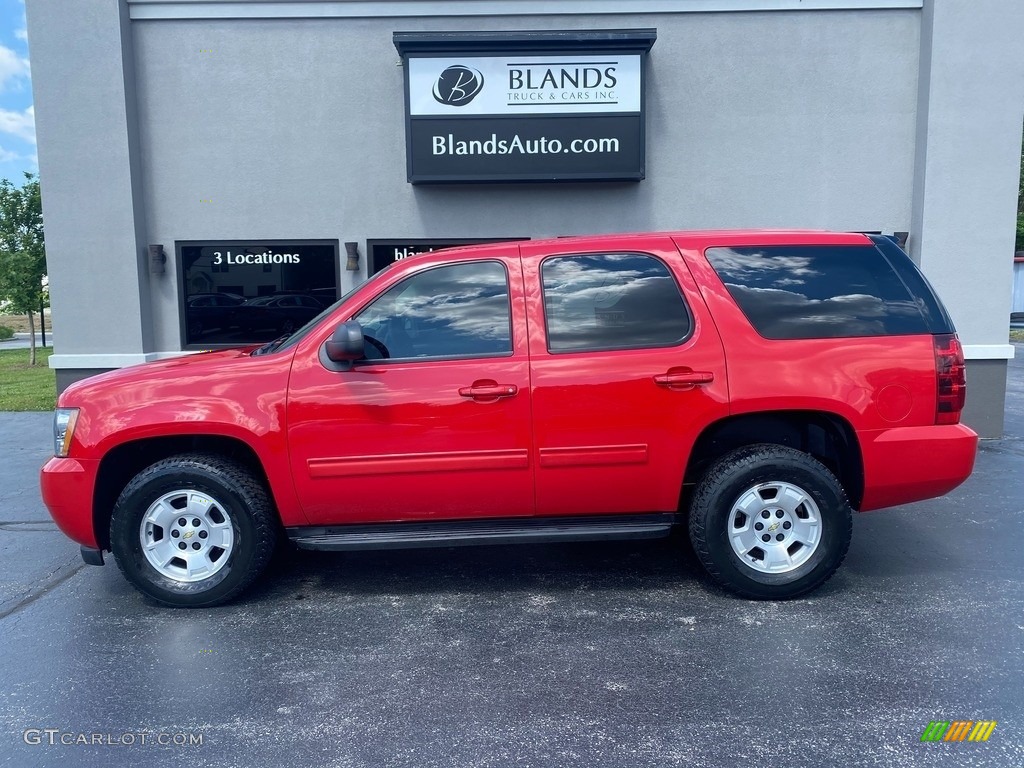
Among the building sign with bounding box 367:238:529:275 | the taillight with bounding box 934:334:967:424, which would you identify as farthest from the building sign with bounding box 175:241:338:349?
the taillight with bounding box 934:334:967:424

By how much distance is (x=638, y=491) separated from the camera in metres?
4.41

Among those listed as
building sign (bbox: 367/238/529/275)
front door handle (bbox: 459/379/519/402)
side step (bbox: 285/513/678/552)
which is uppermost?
building sign (bbox: 367/238/529/275)

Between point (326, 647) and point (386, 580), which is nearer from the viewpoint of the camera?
point (326, 647)

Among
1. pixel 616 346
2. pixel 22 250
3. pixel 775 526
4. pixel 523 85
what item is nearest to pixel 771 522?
pixel 775 526

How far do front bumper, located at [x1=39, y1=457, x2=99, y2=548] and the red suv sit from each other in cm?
1

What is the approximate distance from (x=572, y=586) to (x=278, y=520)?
182cm

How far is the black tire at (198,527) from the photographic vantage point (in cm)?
432

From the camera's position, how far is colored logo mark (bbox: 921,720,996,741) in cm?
309

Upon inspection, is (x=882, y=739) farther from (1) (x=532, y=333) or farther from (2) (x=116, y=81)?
(2) (x=116, y=81)

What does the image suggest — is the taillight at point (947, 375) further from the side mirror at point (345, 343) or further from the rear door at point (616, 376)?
the side mirror at point (345, 343)

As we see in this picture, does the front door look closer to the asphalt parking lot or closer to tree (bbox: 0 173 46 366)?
the asphalt parking lot

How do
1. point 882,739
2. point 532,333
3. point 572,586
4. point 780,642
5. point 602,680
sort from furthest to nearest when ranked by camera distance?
point 572,586
point 532,333
point 780,642
point 602,680
point 882,739

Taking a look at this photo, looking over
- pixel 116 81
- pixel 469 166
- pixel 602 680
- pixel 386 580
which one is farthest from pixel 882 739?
pixel 116 81

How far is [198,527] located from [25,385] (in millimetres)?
12447
